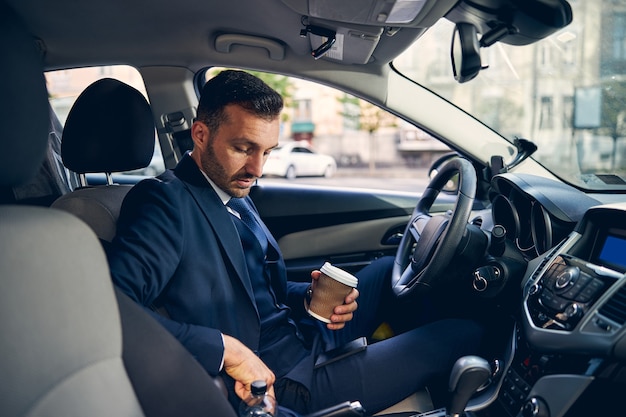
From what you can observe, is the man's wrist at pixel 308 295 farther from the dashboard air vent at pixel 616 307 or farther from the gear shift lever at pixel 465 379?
the dashboard air vent at pixel 616 307

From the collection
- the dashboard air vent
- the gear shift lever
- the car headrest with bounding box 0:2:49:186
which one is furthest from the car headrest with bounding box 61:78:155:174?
the dashboard air vent

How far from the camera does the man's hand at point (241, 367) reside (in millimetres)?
1479

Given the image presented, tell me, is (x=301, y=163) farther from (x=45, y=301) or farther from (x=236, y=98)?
(x=45, y=301)

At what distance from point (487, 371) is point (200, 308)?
2.40 feet

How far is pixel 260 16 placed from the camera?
7.38 feet

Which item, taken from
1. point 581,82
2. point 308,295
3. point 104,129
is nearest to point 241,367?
point 308,295

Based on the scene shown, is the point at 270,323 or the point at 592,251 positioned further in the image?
the point at 270,323

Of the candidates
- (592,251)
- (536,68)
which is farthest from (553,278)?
(536,68)

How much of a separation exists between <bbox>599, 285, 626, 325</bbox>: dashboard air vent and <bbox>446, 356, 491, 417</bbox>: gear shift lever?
1.01 feet

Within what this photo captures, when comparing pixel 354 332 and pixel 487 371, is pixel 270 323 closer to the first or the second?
pixel 354 332

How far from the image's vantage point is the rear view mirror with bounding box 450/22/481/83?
81.0 inches

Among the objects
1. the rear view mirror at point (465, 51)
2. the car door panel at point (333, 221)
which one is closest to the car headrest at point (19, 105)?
the rear view mirror at point (465, 51)

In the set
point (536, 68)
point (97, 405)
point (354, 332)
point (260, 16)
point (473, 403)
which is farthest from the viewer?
point (536, 68)

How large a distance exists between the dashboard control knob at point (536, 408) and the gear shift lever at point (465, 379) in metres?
0.14
